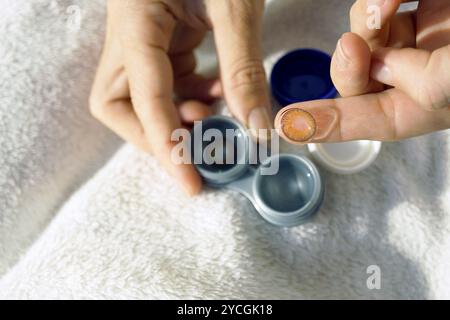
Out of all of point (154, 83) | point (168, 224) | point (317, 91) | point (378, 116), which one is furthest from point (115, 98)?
point (378, 116)

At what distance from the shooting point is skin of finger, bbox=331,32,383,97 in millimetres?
519

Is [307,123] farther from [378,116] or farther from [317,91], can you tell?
[317,91]

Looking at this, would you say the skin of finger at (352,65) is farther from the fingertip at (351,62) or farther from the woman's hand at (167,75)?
the woman's hand at (167,75)

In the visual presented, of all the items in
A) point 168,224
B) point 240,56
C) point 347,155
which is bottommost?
point 168,224

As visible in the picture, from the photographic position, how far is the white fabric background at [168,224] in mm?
712

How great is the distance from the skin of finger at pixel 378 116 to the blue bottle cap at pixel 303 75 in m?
0.23

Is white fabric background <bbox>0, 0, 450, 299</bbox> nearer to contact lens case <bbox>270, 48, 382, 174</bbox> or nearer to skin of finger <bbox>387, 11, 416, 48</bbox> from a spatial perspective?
contact lens case <bbox>270, 48, 382, 174</bbox>

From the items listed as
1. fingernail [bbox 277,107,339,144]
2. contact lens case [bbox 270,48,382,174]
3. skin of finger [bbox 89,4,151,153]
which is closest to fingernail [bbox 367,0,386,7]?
fingernail [bbox 277,107,339,144]

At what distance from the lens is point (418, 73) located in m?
0.50

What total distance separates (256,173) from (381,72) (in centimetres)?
26

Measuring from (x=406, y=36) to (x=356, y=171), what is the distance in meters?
0.22

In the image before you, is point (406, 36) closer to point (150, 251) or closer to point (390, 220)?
point (390, 220)

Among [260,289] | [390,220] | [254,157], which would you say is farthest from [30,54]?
[390,220]

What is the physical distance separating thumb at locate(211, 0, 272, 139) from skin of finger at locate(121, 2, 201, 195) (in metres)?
0.09
